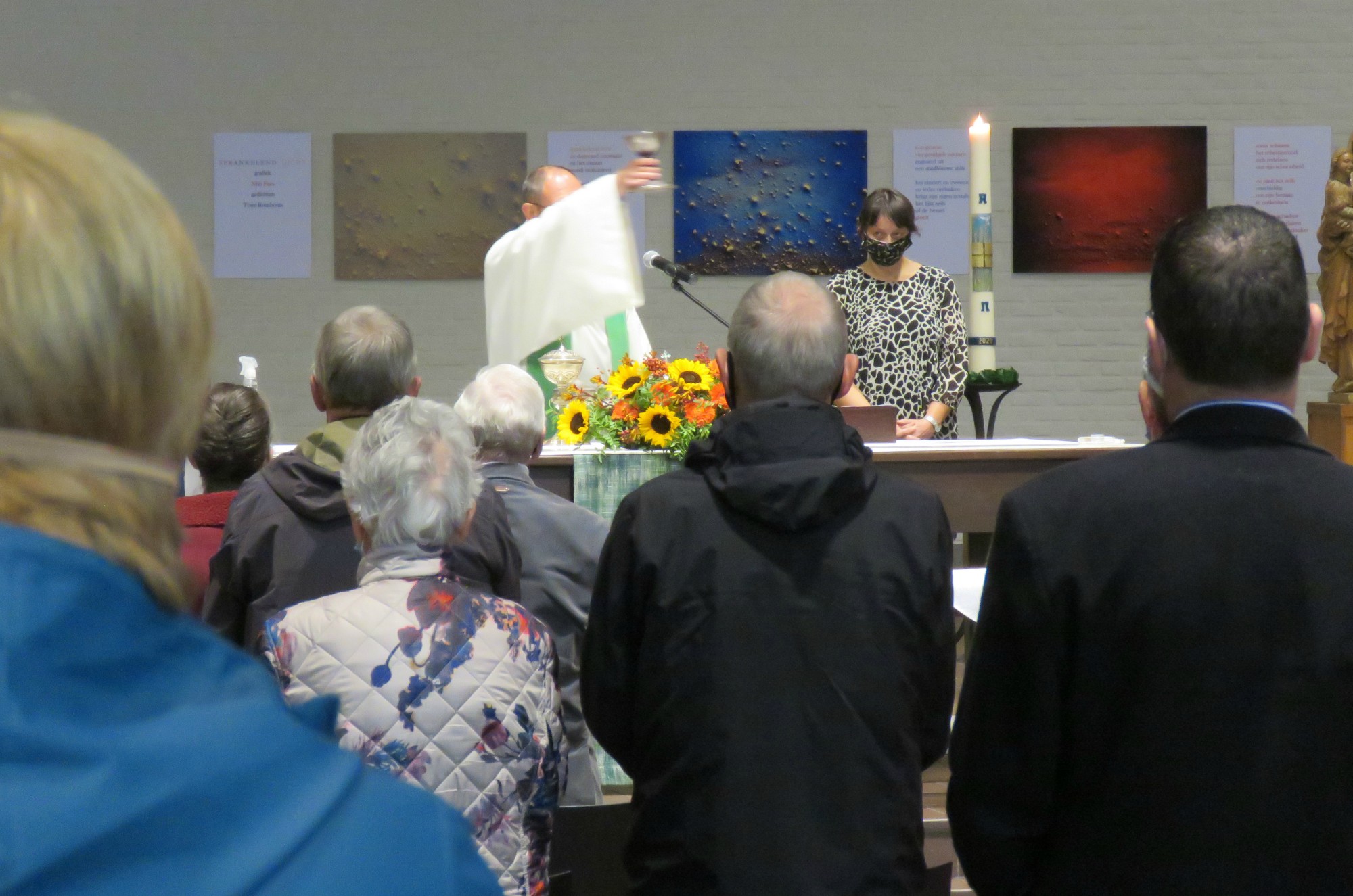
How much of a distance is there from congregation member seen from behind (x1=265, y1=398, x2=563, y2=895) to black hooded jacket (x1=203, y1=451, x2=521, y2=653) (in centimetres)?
47

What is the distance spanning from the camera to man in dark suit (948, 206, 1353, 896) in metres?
1.29

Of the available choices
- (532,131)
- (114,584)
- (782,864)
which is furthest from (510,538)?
(532,131)

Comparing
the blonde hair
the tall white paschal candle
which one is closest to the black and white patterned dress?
the tall white paschal candle

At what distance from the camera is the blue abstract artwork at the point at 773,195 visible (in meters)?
7.09

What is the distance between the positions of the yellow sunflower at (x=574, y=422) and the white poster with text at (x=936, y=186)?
3.92 metres

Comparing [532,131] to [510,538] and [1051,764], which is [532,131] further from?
[1051,764]

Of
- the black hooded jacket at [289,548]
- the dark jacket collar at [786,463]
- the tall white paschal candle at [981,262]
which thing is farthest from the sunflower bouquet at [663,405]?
the dark jacket collar at [786,463]

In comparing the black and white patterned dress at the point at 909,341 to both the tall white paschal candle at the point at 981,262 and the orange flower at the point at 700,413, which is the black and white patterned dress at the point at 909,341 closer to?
the tall white paschal candle at the point at 981,262

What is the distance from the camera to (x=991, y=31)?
7160mm

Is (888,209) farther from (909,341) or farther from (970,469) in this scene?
(970,469)

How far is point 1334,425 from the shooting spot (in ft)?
18.5

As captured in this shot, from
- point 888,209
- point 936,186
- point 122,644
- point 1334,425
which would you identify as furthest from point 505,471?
point 936,186

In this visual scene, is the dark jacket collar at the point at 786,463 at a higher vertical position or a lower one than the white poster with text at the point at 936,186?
lower

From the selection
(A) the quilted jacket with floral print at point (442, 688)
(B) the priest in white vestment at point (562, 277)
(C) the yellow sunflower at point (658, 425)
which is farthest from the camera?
(B) the priest in white vestment at point (562, 277)
